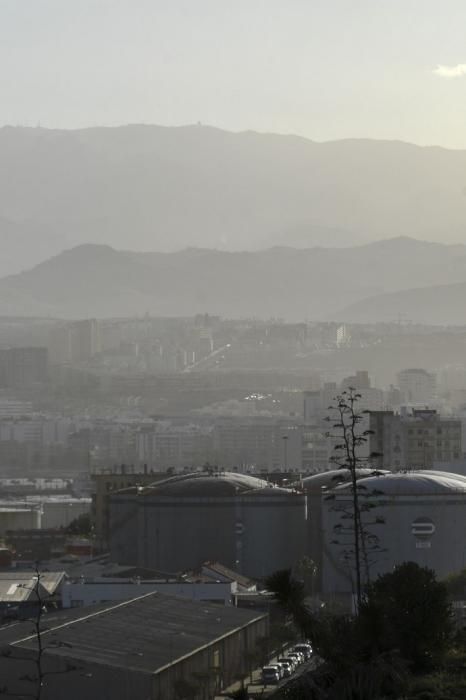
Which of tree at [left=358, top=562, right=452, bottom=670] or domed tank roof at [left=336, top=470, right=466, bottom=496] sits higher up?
domed tank roof at [left=336, top=470, right=466, bottom=496]

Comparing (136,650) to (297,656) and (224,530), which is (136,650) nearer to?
(297,656)

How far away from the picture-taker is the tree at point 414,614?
66.9 ft

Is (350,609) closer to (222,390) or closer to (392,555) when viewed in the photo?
(392,555)

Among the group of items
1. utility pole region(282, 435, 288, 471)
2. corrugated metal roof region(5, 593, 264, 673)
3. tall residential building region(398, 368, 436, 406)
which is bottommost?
corrugated metal roof region(5, 593, 264, 673)

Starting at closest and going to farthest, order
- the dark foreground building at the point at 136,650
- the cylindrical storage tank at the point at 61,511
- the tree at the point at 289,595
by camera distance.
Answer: the tree at the point at 289,595
the dark foreground building at the point at 136,650
the cylindrical storage tank at the point at 61,511

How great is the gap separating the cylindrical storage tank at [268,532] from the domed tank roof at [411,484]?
3.42 feet

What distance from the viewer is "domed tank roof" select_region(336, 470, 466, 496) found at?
127ft

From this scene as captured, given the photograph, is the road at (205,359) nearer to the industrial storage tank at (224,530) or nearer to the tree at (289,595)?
the industrial storage tank at (224,530)

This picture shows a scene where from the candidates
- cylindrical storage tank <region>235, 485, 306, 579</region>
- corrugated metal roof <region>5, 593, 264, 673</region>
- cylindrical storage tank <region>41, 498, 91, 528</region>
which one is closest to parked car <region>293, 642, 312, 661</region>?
corrugated metal roof <region>5, 593, 264, 673</region>

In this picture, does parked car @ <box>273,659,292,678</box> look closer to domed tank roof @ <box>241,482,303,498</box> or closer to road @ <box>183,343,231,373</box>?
domed tank roof @ <box>241,482,303,498</box>

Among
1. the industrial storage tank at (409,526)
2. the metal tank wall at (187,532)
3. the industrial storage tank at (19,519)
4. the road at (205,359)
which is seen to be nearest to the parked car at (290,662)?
the industrial storage tank at (409,526)

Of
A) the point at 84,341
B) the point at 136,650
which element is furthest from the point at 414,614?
the point at 84,341

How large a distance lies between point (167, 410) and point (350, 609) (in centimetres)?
11201

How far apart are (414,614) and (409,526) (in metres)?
17.2
